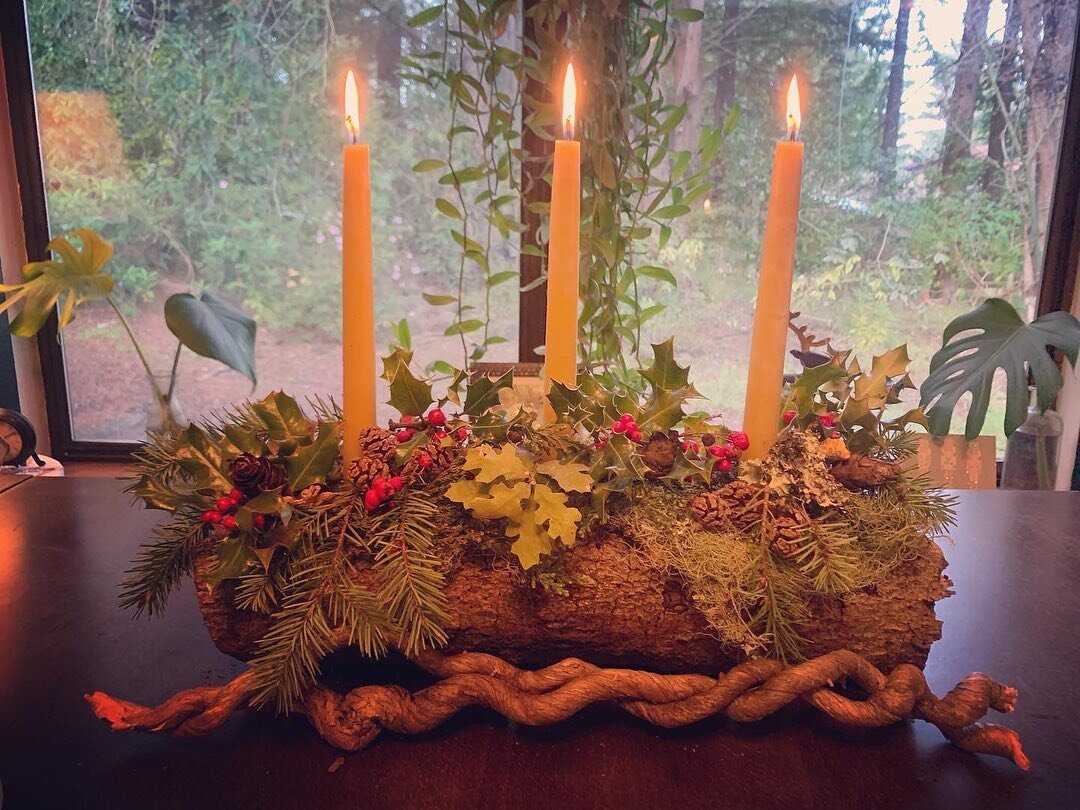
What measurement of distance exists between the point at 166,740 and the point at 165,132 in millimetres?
1250

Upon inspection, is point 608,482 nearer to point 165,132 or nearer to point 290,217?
point 290,217

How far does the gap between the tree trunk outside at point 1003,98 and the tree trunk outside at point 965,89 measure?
0.04 metres

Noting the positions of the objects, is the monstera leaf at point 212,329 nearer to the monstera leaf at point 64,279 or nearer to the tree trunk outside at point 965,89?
the monstera leaf at point 64,279

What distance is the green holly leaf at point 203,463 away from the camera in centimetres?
49

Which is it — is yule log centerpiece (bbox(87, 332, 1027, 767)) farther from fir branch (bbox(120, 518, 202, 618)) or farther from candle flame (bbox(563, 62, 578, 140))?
candle flame (bbox(563, 62, 578, 140))

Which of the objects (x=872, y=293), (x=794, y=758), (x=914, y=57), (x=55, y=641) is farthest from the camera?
(x=872, y=293)

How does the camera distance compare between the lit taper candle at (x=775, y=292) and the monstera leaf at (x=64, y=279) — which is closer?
the lit taper candle at (x=775, y=292)

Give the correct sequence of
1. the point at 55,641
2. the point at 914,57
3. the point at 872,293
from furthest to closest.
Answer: the point at 872,293, the point at 914,57, the point at 55,641

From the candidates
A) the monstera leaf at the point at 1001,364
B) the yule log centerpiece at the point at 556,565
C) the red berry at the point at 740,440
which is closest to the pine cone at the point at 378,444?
the yule log centerpiece at the point at 556,565

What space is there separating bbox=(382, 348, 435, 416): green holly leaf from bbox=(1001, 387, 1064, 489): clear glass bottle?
3.47 ft

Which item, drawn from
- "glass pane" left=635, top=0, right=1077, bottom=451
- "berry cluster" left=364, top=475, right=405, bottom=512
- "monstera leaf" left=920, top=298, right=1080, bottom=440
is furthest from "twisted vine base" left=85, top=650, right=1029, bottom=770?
"glass pane" left=635, top=0, right=1077, bottom=451

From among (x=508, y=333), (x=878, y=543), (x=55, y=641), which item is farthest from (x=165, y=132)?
(x=878, y=543)

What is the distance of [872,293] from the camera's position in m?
1.45

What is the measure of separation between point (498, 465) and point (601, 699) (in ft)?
0.51
